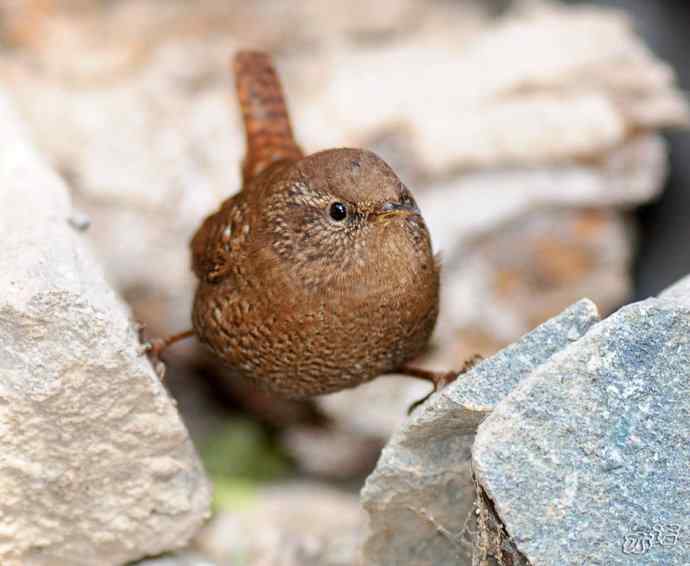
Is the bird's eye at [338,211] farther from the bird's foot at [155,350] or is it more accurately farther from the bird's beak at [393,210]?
the bird's foot at [155,350]

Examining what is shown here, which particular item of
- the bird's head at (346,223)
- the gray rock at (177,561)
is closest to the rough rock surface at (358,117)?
the gray rock at (177,561)

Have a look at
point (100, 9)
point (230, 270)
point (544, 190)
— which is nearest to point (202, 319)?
point (230, 270)

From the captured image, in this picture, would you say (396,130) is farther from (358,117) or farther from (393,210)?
(393,210)

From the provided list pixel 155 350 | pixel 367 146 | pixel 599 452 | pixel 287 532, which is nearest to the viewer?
pixel 599 452

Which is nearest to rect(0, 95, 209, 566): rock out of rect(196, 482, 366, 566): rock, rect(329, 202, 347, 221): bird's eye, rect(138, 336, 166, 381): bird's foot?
rect(138, 336, 166, 381): bird's foot

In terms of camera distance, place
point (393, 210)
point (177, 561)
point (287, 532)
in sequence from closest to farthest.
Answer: point (393, 210) → point (177, 561) → point (287, 532)

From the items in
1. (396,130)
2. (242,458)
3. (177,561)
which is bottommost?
(242,458)

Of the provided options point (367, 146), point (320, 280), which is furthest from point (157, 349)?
point (367, 146)
